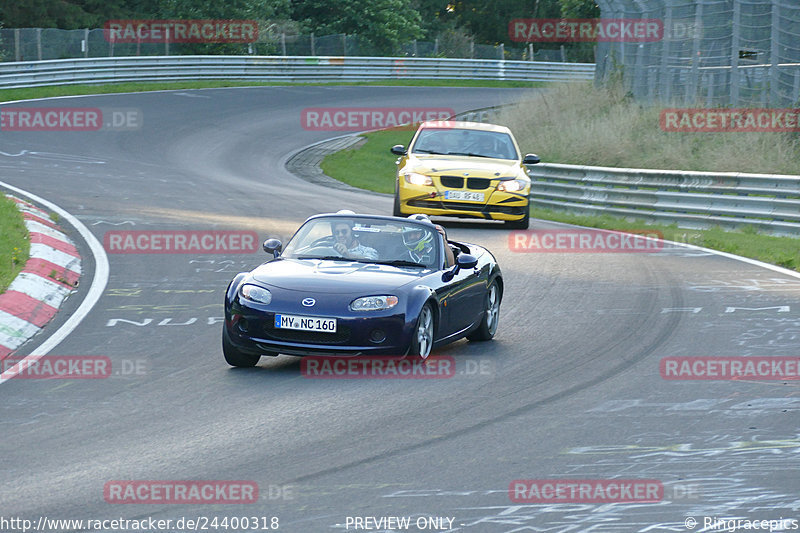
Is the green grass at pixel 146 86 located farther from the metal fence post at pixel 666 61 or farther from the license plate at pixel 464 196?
the license plate at pixel 464 196

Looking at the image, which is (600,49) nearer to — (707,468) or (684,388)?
(684,388)

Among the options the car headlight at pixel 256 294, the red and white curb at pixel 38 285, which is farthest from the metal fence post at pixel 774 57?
the car headlight at pixel 256 294

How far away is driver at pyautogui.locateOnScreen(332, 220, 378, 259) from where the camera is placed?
1065 centimetres

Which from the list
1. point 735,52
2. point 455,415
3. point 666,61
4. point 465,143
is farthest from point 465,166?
point 666,61

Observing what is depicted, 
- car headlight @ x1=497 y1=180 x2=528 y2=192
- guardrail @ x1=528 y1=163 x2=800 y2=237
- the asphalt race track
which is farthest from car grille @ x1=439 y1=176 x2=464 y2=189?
guardrail @ x1=528 y1=163 x2=800 y2=237

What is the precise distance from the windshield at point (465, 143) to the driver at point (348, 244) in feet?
33.1

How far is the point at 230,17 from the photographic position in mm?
54781

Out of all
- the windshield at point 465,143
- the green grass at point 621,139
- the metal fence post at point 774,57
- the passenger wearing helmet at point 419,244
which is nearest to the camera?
the passenger wearing helmet at point 419,244

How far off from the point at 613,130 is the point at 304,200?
32.9 feet

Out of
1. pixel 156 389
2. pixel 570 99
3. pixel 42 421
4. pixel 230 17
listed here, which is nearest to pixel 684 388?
pixel 156 389

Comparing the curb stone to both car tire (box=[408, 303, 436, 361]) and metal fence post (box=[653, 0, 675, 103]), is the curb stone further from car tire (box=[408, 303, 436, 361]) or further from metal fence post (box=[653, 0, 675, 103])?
car tire (box=[408, 303, 436, 361])

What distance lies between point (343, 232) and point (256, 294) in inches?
57.6

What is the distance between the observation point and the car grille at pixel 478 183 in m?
19.8

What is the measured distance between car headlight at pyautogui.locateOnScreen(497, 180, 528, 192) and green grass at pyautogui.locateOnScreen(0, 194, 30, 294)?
7.32 metres
